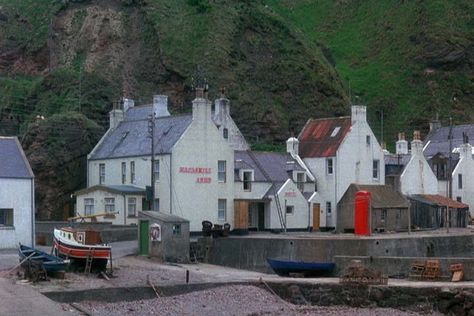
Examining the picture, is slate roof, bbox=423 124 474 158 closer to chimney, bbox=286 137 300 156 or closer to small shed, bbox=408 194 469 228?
small shed, bbox=408 194 469 228

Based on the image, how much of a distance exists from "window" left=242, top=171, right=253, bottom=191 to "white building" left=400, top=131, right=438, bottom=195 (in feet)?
38.5

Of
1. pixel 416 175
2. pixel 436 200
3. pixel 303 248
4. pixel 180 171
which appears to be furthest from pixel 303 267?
pixel 416 175

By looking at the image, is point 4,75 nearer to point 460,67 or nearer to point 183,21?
point 183,21

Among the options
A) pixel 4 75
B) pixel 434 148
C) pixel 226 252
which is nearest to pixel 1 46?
pixel 4 75

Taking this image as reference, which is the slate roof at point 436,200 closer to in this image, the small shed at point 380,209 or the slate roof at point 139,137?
the small shed at point 380,209

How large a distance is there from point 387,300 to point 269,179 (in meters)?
19.5

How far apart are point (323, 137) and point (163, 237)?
1873 cm

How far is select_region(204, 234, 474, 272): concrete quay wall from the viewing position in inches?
1873

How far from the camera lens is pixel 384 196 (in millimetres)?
59062

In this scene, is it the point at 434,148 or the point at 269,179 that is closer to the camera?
the point at 269,179

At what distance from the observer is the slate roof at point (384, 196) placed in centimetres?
5822

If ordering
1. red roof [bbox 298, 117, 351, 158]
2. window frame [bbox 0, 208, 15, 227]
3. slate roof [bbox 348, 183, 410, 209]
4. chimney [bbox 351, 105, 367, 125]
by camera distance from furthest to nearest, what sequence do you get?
chimney [bbox 351, 105, 367, 125]
red roof [bbox 298, 117, 351, 158]
slate roof [bbox 348, 183, 410, 209]
window frame [bbox 0, 208, 15, 227]

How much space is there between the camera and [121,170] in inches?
2270

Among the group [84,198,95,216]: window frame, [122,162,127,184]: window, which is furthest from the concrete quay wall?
[122,162,127,184]: window
